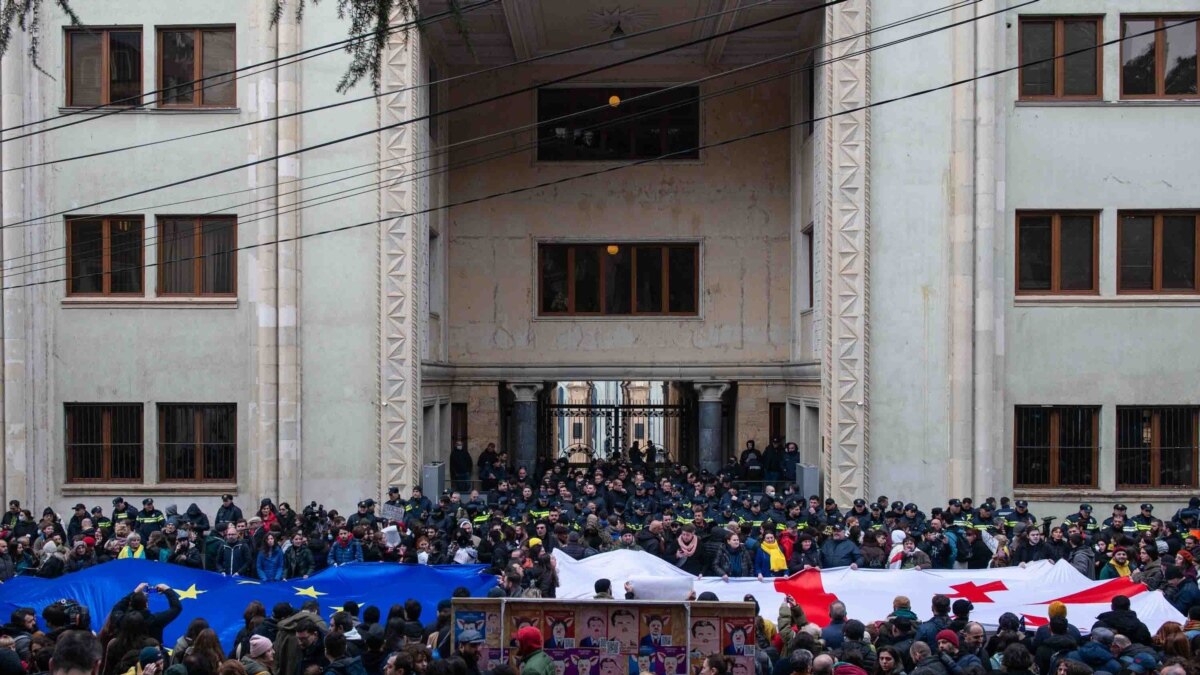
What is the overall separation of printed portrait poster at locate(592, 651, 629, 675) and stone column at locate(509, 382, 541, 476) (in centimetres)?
1890

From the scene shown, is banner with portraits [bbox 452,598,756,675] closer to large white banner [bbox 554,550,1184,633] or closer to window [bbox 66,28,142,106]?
large white banner [bbox 554,550,1184,633]

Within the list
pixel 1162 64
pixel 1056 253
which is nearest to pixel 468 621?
pixel 1056 253

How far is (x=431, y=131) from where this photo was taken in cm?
A: 2827

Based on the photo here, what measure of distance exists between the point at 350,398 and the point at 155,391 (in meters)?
4.43

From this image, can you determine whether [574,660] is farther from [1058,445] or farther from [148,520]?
[1058,445]

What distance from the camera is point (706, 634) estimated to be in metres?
11.2

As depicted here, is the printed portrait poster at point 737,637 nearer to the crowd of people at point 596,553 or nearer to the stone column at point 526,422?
the crowd of people at point 596,553

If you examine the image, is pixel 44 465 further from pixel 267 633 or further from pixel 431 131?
pixel 267 633

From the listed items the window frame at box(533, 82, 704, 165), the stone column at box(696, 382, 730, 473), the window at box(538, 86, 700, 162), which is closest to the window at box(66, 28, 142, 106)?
the window frame at box(533, 82, 704, 165)

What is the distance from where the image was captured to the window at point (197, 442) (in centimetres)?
2516

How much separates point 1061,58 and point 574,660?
62.0ft

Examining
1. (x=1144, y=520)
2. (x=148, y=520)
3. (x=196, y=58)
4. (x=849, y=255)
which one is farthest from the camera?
(x=196, y=58)

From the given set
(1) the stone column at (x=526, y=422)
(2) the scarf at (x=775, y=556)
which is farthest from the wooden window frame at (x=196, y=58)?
(2) the scarf at (x=775, y=556)

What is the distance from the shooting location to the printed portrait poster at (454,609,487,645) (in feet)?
36.3
